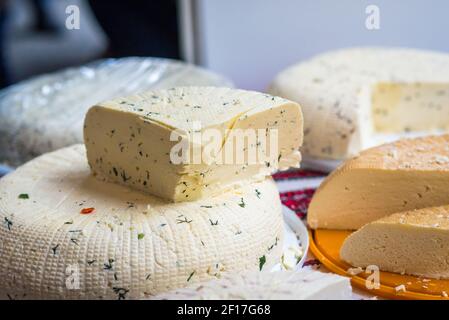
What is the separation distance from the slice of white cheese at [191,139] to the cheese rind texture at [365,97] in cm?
59

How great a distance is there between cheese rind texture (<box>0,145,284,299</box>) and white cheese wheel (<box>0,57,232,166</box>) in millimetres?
739

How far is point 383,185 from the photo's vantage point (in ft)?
6.30

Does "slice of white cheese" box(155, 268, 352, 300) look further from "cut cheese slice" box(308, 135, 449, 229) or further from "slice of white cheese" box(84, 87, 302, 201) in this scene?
"cut cheese slice" box(308, 135, 449, 229)

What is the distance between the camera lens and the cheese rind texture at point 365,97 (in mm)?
2416

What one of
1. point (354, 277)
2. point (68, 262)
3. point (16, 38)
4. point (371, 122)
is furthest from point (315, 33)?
point (16, 38)

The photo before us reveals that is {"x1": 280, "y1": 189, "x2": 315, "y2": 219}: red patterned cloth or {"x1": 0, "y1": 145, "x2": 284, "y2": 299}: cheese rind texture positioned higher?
{"x1": 0, "y1": 145, "x2": 284, "y2": 299}: cheese rind texture

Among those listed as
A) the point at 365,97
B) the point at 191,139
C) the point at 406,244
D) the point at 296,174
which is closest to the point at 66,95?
the point at 296,174

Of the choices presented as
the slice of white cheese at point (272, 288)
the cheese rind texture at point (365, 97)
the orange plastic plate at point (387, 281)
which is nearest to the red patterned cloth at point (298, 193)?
the cheese rind texture at point (365, 97)

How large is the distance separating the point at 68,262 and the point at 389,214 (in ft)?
2.93

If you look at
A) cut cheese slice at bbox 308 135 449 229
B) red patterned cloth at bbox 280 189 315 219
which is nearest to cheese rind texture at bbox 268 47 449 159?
red patterned cloth at bbox 280 189 315 219

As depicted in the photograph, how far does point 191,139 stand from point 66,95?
51.2 inches

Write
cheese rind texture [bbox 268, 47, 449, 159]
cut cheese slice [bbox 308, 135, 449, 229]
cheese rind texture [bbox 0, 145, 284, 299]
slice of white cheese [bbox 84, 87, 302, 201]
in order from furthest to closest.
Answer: cheese rind texture [bbox 268, 47, 449, 159] < cut cheese slice [bbox 308, 135, 449, 229] < slice of white cheese [bbox 84, 87, 302, 201] < cheese rind texture [bbox 0, 145, 284, 299]

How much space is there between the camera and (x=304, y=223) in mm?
2023

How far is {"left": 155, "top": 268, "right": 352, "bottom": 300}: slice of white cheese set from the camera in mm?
1356
